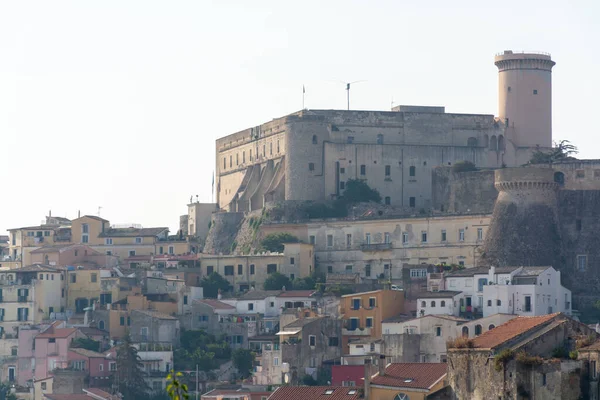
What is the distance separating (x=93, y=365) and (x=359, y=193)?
23.0 metres

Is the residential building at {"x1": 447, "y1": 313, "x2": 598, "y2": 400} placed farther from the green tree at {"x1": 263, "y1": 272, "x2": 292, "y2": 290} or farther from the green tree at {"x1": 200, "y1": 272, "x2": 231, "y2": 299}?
the green tree at {"x1": 200, "y1": 272, "x2": 231, "y2": 299}

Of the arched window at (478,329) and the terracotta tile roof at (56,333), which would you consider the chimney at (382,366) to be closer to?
the arched window at (478,329)

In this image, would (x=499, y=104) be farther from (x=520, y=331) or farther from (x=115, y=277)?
(x=520, y=331)

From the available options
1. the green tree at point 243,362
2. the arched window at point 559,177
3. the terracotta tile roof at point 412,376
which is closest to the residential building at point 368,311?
the green tree at point 243,362

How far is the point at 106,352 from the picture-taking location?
91000 mm

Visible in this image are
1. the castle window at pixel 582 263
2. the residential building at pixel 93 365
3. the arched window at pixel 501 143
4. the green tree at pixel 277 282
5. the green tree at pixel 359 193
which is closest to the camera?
the residential building at pixel 93 365

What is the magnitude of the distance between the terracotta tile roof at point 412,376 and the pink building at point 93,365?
24.7 meters

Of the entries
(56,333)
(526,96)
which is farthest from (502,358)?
(526,96)

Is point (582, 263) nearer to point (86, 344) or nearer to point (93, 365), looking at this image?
point (93, 365)

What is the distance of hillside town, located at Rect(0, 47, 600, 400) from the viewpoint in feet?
282

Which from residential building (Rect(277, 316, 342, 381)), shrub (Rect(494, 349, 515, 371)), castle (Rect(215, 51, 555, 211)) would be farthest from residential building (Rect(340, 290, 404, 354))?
shrub (Rect(494, 349, 515, 371))

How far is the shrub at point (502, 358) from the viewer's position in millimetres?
56000

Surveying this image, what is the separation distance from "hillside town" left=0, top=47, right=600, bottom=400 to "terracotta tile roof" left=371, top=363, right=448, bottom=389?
134mm

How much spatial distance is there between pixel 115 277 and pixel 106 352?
28.0 ft
